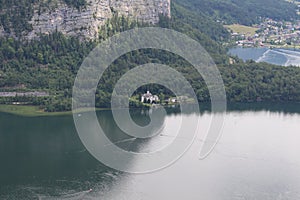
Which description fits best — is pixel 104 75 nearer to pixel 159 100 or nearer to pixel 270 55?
pixel 159 100

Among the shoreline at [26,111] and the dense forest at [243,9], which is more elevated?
the dense forest at [243,9]

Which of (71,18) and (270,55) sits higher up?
(71,18)

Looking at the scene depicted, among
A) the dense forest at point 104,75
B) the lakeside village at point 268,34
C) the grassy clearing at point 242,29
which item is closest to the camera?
the dense forest at point 104,75

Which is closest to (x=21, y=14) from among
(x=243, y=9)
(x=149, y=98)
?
(x=149, y=98)

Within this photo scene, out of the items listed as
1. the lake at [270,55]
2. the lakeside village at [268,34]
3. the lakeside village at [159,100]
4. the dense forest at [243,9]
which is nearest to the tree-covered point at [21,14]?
the lakeside village at [159,100]

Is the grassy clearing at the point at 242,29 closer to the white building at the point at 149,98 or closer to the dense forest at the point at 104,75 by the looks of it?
the dense forest at the point at 104,75

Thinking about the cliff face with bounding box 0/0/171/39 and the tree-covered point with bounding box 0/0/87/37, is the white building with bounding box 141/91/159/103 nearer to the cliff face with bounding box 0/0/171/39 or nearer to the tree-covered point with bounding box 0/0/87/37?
the cliff face with bounding box 0/0/171/39

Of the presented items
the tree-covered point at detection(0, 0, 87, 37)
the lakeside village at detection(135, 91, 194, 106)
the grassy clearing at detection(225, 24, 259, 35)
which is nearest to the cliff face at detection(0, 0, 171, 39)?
the tree-covered point at detection(0, 0, 87, 37)
